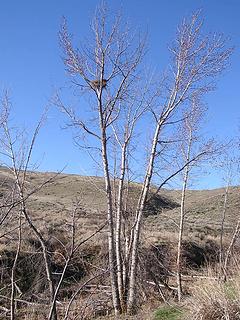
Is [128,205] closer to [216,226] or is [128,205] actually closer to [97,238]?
[97,238]

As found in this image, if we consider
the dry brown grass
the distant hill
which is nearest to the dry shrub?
the dry brown grass

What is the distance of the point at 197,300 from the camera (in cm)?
774

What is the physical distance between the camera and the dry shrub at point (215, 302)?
23.4ft

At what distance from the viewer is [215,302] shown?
734cm

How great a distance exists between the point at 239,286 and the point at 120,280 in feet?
20.2

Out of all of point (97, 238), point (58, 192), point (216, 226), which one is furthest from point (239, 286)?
point (58, 192)

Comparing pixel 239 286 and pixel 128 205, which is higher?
pixel 128 205

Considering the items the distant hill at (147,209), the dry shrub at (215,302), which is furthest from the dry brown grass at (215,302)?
the distant hill at (147,209)

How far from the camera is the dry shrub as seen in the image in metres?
7.12

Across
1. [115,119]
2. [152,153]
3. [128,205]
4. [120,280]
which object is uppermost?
[115,119]

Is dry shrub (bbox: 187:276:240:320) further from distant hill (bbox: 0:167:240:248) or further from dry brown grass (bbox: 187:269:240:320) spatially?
distant hill (bbox: 0:167:240:248)

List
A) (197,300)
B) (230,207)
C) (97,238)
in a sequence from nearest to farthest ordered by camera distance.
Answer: (197,300)
(97,238)
(230,207)

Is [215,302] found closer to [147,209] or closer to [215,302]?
[215,302]

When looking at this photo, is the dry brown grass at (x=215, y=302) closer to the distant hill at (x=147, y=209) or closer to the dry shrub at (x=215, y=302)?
the dry shrub at (x=215, y=302)
